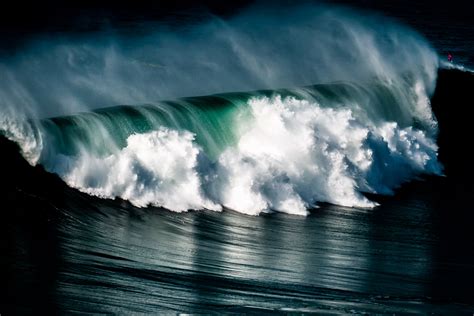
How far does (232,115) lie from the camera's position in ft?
65.7

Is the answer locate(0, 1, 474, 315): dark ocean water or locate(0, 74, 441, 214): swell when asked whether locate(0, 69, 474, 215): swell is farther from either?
locate(0, 74, 441, 214): swell

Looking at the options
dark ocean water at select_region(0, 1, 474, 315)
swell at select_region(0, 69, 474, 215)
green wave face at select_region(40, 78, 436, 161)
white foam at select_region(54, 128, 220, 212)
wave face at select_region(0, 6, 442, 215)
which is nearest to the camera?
dark ocean water at select_region(0, 1, 474, 315)

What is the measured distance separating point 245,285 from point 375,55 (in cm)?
1299

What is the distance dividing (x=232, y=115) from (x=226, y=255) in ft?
18.2

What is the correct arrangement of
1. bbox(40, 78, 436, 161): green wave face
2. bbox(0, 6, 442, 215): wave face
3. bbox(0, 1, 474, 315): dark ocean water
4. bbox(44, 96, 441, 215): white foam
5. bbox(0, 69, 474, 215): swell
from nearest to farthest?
bbox(0, 1, 474, 315): dark ocean water, bbox(0, 69, 474, 215): swell, bbox(44, 96, 441, 215): white foam, bbox(0, 6, 442, 215): wave face, bbox(40, 78, 436, 161): green wave face

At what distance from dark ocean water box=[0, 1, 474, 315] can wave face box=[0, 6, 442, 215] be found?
0.46 metres

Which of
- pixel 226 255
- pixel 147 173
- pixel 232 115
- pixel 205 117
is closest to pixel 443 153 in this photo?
pixel 232 115

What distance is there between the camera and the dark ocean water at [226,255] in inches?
486

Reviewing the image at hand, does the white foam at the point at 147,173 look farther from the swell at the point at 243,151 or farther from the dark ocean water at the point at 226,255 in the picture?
the dark ocean water at the point at 226,255

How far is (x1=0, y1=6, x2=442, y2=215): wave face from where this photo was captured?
56.6 feet

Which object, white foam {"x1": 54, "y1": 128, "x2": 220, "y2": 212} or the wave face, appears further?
the wave face

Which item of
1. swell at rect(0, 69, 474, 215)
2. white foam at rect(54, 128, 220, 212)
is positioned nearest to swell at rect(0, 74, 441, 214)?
white foam at rect(54, 128, 220, 212)

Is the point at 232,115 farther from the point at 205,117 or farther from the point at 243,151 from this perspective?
the point at 243,151

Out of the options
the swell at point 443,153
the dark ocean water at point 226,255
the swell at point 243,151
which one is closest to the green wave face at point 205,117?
the swell at point 243,151
